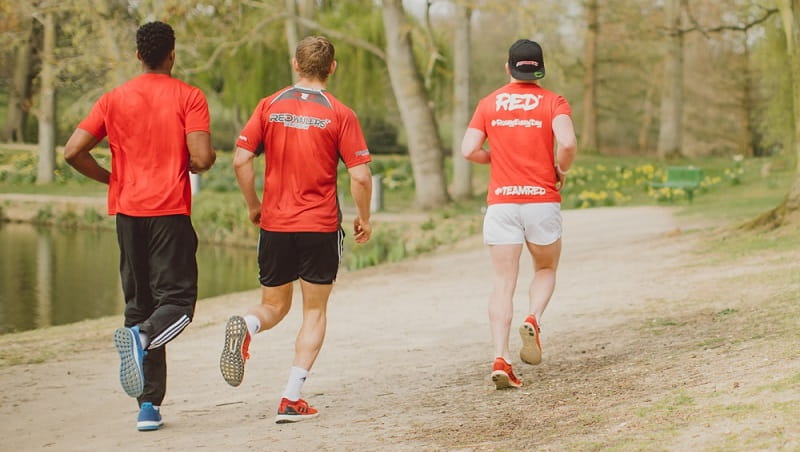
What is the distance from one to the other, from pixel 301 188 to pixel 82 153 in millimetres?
1193

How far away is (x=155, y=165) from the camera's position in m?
6.23

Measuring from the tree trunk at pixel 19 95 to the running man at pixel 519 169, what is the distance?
27.5 metres

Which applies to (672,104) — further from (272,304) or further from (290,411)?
(290,411)

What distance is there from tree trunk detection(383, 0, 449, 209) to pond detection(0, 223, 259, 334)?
4.16 metres

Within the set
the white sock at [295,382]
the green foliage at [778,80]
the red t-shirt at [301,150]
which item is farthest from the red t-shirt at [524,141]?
the green foliage at [778,80]

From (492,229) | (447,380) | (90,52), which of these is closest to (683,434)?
(492,229)

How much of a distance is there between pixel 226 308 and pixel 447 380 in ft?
21.6

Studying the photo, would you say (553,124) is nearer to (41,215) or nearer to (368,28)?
(41,215)

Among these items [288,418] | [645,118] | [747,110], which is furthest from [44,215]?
[645,118]

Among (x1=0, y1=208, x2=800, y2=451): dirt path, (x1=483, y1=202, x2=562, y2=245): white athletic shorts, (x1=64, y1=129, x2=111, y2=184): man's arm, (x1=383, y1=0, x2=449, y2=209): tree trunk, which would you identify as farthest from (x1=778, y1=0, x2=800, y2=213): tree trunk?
(x1=383, y1=0, x2=449, y2=209): tree trunk

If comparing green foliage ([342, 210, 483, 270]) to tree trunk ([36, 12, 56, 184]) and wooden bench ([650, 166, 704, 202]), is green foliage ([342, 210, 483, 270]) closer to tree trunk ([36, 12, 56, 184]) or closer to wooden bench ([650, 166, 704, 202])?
wooden bench ([650, 166, 704, 202])

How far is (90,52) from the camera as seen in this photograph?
26.2 meters

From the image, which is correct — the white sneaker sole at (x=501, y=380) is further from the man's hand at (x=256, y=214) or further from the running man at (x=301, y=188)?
the man's hand at (x=256, y=214)

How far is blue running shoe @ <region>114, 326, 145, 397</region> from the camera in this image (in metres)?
5.99
